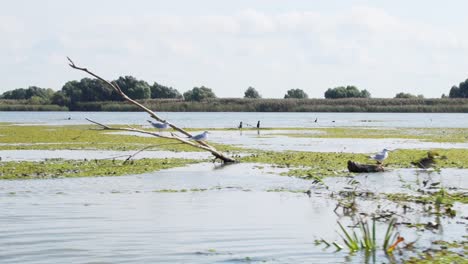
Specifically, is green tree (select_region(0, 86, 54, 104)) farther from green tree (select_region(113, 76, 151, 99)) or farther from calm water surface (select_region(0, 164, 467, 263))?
calm water surface (select_region(0, 164, 467, 263))

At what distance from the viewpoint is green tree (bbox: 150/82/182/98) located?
160688mm

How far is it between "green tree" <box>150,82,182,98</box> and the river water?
136m

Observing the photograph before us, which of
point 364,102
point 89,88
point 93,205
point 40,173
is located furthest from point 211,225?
point 89,88

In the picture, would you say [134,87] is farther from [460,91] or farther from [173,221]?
[173,221]

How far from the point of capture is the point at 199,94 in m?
164

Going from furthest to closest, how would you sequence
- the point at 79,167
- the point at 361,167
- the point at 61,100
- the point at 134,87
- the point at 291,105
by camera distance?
the point at 61,100, the point at 291,105, the point at 134,87, the point at 79,167, the point at 361,167

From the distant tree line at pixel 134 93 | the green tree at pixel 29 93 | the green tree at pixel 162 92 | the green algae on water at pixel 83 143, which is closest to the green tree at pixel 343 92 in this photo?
the distant tree line at pixel 134 93

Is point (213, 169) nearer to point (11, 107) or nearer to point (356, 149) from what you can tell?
point (356, 149)

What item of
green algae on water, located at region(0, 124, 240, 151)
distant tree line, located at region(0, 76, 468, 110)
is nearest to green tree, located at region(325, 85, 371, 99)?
distant tree line, located at region(0, 76, 468, 110)

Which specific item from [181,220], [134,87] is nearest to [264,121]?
[134,87]

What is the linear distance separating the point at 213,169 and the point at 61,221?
39.9 feet

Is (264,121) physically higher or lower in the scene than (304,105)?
lower

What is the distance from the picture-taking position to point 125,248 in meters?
14.3

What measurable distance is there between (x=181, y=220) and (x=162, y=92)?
14614cm
